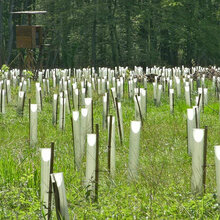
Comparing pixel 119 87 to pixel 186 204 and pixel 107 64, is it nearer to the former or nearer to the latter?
pixel 186 204

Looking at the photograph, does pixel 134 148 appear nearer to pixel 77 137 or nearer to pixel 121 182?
pixel 121 182

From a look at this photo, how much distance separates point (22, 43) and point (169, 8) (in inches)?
612

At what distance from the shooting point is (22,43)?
67.5ft

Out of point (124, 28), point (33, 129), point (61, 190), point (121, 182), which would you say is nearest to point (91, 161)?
point (121, 182)

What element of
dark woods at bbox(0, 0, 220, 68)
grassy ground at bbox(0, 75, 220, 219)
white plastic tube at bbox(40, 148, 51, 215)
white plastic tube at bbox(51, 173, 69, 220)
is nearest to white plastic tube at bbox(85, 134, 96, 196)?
grassy ground at bbox(0, 75, 220, 219)

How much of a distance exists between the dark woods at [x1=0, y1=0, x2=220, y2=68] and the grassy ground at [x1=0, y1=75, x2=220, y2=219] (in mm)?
23436

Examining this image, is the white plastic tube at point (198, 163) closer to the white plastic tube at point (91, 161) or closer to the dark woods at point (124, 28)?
the white plastic tube at point (91, 161)

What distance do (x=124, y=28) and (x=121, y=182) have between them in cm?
3218

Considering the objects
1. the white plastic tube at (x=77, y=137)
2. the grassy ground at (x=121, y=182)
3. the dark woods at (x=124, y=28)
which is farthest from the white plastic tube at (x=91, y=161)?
the dark woods at (x=124, y=28)

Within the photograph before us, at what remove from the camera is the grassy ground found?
11.9 ft

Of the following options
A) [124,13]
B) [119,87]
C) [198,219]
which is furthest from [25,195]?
[124,13]

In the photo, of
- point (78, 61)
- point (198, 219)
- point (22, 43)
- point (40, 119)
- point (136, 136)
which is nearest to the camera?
point (198, 219)

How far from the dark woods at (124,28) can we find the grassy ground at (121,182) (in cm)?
2344

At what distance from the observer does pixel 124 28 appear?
36.1 m
